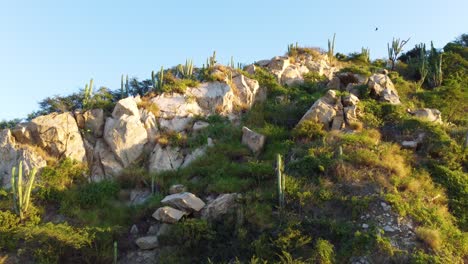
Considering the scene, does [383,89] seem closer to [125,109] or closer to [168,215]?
[125,109]

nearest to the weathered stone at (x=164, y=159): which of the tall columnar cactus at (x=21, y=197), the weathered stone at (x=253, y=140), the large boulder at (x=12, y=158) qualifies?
the weathered stone at (x=253, y=140)

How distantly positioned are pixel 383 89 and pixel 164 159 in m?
9.55

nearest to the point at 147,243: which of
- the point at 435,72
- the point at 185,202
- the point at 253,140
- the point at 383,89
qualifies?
the point at 185,202

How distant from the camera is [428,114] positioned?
54.1ft

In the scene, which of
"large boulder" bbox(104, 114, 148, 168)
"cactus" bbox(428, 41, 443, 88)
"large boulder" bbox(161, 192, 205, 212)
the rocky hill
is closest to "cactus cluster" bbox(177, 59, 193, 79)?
the rocky hill

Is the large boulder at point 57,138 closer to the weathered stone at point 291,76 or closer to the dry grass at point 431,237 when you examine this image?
the weathered stone at point 291,76

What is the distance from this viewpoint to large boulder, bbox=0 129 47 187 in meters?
14.2

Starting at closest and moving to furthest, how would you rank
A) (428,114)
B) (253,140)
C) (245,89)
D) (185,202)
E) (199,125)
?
(185,202), (253,140), (428,114), (199,125), (245,89)

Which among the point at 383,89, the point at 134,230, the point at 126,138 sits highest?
the point at 383,89

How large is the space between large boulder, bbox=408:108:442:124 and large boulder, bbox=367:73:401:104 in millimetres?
970

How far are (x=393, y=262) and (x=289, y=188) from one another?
3483 millimetres

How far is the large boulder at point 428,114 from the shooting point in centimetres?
1636

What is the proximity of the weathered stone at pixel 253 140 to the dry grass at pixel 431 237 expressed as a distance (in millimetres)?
6392

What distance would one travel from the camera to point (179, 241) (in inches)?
441
